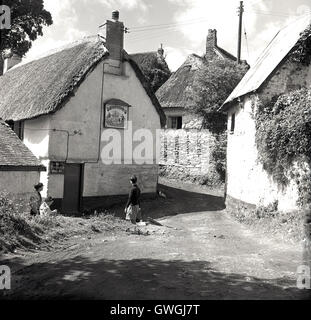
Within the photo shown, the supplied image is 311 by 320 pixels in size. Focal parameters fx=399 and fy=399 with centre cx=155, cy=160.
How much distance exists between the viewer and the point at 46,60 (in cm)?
2331

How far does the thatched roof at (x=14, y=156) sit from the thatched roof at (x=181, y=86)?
11.9 metres

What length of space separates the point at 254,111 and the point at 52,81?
1001cm

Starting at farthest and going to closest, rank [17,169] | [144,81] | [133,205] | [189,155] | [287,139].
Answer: [189,155], [144,81], [17,169], [133,205], [287,139]

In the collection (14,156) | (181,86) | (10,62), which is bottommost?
(14,156)

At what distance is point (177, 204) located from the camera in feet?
64.3

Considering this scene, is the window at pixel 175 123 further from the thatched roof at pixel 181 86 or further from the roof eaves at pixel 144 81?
the roof eaves at pixel 144 81

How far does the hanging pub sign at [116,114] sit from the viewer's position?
760 inches

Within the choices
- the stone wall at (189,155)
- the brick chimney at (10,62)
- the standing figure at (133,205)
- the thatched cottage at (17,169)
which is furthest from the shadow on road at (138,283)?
the brick chimney at (10,62)

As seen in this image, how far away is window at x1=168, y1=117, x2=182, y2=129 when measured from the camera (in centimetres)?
2750

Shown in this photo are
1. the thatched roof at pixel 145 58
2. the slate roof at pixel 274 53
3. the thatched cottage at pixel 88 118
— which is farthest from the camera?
the thatched roof at pixel 145 58


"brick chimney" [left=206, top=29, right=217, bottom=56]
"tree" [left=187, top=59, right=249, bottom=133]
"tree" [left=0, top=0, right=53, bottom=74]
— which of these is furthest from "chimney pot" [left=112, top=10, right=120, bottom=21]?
"brick chimney" [left=206, top=29, right=217, bottom=56]

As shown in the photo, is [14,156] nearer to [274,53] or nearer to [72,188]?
[72,188]

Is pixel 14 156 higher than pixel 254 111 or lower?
lower

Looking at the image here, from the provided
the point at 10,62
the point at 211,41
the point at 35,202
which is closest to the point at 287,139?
the point at 35,202
